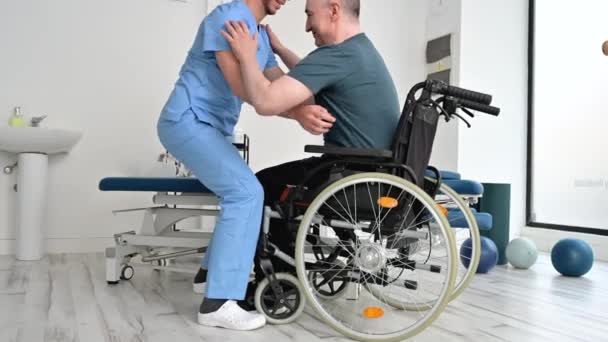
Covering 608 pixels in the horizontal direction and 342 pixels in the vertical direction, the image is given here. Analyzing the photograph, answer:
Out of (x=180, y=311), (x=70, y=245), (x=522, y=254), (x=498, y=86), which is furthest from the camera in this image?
(x=498, y=86)

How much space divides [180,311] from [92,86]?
7.36ft

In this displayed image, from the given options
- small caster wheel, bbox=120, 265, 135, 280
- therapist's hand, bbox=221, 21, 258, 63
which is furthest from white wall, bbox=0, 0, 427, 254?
therapist's hand, bbox=221, 21, 258, 63

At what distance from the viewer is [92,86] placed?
3506 millimetres

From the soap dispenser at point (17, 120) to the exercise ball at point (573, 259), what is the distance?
3.35 m

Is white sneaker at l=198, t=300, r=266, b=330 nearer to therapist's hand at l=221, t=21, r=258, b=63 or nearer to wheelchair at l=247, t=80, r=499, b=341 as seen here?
wheelchair at l=247, t=80, r=499, b=341

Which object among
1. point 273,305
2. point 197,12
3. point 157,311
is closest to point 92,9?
point 197,12

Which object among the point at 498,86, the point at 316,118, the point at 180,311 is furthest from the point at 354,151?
the point at 498,86

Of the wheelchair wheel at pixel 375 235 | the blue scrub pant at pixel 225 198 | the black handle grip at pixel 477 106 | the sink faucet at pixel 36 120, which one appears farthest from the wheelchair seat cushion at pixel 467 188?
the sink faucet at pixel 36 120

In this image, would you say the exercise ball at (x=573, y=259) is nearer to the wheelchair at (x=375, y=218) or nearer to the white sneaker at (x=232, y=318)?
the wheelchair at (x=375, y=218)

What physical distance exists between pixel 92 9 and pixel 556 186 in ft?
12.6

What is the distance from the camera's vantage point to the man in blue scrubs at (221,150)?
158 cm

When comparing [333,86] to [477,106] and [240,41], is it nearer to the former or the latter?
[240,41]

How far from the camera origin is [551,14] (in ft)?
14.1

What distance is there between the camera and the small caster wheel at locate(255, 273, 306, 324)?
65.3 inches
